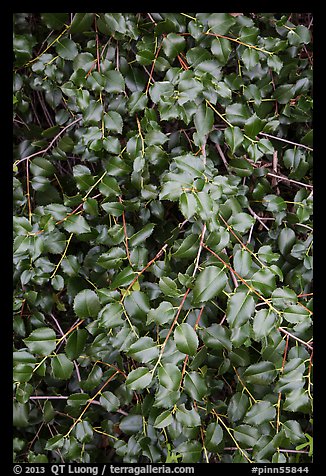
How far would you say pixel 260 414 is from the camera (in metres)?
1.15

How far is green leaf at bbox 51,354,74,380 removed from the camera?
115cm

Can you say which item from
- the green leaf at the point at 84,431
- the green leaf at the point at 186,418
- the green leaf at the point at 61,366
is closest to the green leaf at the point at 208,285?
the green leaf at the point at 186,418

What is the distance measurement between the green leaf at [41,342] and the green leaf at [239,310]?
0.41 metres

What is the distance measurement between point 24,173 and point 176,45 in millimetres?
504

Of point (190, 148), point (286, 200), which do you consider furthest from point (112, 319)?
point (286, 200)

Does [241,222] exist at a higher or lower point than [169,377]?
higher

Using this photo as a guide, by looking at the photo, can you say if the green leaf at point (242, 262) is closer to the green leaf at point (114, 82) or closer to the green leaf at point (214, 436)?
the green leaf at point (214, 436)

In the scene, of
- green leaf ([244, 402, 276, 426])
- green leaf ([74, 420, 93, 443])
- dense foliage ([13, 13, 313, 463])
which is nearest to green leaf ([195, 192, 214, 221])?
dense foliage ([13, 13, 313, 463])

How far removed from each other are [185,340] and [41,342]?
34 centimetres

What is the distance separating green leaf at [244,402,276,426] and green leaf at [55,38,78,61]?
0.90 m

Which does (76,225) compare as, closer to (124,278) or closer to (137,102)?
(124,278)

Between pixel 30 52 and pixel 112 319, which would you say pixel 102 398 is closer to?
pixel 112 319

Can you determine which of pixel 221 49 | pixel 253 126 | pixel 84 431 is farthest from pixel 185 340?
pixel 221 49

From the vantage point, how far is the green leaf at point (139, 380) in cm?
101
